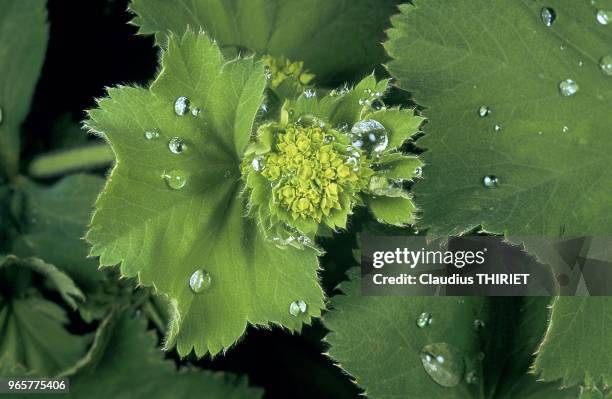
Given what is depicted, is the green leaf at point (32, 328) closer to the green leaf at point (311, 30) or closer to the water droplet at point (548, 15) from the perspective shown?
the green leaf at point (311, 30)

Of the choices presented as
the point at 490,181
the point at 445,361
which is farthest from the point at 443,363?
the point at 490,181

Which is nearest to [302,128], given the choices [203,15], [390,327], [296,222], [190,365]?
[296,222]

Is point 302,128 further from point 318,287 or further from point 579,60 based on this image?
point 579,60

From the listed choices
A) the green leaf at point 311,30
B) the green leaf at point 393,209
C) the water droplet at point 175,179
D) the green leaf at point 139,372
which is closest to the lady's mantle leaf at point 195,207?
the water droplet at point 175,179

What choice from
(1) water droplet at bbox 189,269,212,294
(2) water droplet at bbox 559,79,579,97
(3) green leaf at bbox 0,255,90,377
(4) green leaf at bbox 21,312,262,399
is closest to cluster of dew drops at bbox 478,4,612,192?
(2) water droplet at bbox 559,79,579,97

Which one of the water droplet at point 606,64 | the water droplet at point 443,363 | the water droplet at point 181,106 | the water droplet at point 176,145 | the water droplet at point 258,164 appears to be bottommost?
the water droplet at point 443,363
